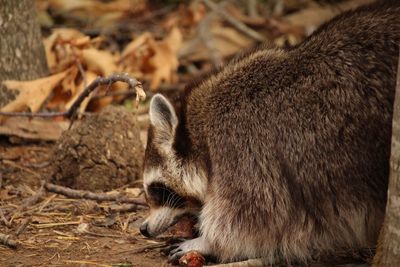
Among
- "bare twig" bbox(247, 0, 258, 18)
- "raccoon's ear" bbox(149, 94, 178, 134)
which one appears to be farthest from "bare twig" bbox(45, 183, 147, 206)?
"bare twig" bbox(247, 0, 258, 18)

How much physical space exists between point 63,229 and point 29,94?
1.61 metres

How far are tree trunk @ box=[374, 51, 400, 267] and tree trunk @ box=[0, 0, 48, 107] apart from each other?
12.2ft

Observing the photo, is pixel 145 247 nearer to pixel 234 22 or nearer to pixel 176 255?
pixel 176 255

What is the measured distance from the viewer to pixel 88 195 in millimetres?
5410

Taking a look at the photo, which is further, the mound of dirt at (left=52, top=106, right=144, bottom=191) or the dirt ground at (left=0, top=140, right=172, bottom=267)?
the mound of dirt at (left=52, top=106, right=144, bottom=191)

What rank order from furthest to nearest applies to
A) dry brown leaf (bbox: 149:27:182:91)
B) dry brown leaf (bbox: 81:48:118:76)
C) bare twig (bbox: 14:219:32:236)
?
dry brown leaf (bbox: 149:27:182:91)
dry brown leaf (bbox: 81:48:118:76)
bare twig (bbox: 14:219:32:236)

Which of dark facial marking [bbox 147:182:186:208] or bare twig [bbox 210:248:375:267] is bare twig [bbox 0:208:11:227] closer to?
dark facial marking [bbox 147:182:186:208]

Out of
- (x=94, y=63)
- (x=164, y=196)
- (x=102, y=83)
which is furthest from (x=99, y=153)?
(x=94, y=63)

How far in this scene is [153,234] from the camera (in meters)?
4.69

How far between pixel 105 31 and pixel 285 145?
5.89 metres

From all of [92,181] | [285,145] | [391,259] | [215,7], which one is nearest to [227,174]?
[285,145]

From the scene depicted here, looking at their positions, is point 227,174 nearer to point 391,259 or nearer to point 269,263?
point 269,263

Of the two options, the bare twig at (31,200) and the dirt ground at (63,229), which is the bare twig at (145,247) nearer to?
the dirt ground at (63,229)

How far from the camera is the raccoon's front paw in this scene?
4.39m
